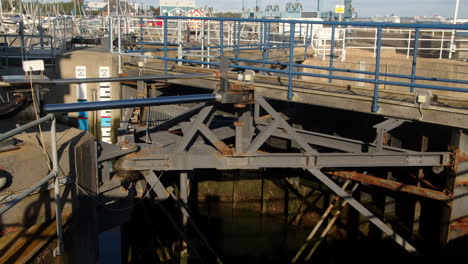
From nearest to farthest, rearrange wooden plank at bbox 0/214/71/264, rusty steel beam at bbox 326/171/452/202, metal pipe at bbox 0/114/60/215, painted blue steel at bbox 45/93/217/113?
metal pipe at bbox 0/114/60/215
wooden plank at bbox 0/214/71/264
painted blue steel at bbox 45/93/217/113
rusty steel beam at bbox 326/171/452/202

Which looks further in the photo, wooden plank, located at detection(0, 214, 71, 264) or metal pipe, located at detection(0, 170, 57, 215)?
wooden plank, located at detection(0, 214, 71, 264)

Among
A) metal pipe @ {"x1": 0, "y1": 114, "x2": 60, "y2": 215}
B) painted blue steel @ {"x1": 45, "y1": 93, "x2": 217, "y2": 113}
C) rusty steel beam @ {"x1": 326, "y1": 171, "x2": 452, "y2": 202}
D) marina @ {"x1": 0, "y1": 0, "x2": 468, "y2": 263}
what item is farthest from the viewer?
rusty steel beam @ {"x1": 326, "y1": 171, "x2": 452, "y2": 202}

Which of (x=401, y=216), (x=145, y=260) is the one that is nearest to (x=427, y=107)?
(x=401, y=216)

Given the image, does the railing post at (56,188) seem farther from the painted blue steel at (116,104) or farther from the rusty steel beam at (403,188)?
the rusty steel beam at (403,188)

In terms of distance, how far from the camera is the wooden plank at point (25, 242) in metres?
4.04

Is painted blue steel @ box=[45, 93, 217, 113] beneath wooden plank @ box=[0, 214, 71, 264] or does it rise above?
above

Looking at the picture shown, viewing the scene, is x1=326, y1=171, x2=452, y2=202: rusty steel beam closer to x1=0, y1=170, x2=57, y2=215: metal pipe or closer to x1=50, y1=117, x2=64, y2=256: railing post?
x1=50, y1=117, x2=64, y2=256: railing post

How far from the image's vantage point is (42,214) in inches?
174

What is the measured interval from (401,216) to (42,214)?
23.5 feet

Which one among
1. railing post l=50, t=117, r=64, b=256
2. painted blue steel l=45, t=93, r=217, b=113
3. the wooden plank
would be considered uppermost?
painted blue steel l=45, t=93, r=217, b=113

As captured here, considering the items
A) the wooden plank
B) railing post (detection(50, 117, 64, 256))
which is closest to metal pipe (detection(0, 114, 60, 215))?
railing post (detection(50, 117, 64, 256))

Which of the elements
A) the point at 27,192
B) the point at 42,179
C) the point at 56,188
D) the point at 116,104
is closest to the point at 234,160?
the point at 116,104

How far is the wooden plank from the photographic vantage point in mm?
4035

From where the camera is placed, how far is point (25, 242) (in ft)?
14.0
